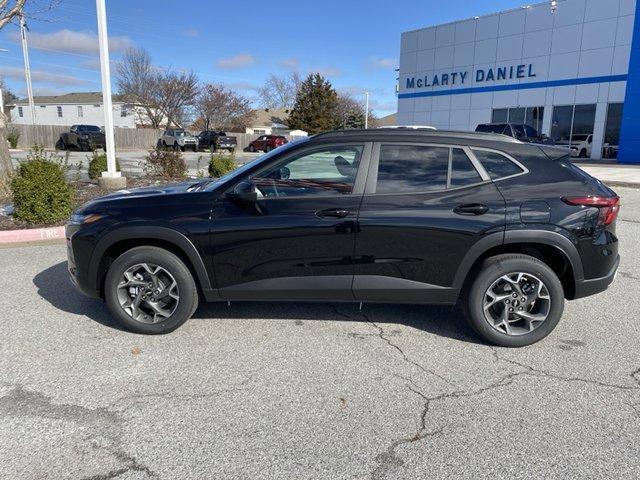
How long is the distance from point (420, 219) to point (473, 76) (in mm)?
34123

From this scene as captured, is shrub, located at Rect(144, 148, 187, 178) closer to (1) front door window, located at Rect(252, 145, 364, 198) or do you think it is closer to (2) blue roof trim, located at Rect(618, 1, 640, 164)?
(1) front door window, located at Rect(252, 145, 364, 198)

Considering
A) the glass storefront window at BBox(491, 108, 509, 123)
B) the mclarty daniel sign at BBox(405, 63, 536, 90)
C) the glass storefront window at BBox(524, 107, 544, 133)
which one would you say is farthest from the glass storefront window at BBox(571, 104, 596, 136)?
the glass storefront window at BBox(491, 108, 509, 123)

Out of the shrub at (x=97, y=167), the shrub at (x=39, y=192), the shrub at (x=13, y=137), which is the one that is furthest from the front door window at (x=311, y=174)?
the shrub at (x=13, y=137)

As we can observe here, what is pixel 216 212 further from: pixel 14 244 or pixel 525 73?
pixel 525 73

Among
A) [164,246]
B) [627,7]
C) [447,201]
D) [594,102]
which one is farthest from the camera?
[594,102]

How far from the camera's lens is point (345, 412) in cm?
295

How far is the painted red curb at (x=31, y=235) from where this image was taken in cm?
721

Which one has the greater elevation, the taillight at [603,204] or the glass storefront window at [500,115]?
the glass storefront window at [500,115]

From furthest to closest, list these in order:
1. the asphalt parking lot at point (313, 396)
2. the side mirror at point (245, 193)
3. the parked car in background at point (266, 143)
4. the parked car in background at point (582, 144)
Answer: the parked car in background at point (266, 143)
the parked car in background at point (582, 144)
the side mirror at point (245, 193)
the asphalt parking lot at point (313, 396)

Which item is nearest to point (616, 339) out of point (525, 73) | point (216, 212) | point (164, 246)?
point (216, 212)

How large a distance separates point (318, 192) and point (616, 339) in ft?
9.26

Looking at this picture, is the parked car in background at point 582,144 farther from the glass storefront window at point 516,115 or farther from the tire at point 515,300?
the tire at point 515,300

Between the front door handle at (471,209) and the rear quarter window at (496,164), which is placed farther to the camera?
the rear quarter window at (496,164)

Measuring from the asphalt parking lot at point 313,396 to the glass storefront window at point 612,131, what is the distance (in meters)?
28.0
